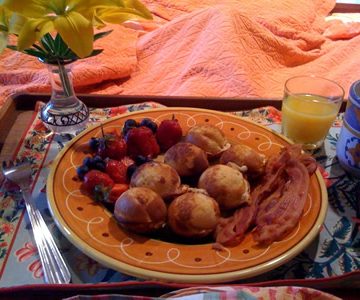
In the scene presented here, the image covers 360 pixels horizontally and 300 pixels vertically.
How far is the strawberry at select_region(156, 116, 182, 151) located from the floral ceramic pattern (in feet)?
0.83

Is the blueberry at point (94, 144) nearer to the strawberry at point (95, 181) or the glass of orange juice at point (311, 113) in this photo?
the strawberry at point (95, 181)

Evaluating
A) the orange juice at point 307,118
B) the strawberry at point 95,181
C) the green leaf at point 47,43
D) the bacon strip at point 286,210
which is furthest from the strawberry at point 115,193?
the orange juice at point 307,118

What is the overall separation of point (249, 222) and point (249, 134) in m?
0.29

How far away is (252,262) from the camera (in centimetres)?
66

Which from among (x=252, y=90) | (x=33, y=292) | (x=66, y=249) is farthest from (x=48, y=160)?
(x=252, y=90)

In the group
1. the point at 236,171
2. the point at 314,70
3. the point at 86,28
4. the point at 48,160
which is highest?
the point at 86,28

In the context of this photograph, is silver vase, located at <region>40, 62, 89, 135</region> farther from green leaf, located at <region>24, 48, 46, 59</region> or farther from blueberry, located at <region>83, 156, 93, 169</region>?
blueberry, located at <region>83, 156, 93, 169</region>

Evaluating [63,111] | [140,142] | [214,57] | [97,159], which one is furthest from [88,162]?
[214,57]

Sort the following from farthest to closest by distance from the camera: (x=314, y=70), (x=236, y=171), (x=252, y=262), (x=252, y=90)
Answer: (x=314, y=70) < (x=252, y=90) < (x=236, y=171) < (x=252, y=262)

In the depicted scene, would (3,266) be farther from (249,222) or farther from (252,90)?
(252,90)

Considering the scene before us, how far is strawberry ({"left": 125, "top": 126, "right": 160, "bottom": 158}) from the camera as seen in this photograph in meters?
0.90

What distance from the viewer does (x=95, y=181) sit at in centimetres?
79

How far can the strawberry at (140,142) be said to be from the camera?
35.3 inches

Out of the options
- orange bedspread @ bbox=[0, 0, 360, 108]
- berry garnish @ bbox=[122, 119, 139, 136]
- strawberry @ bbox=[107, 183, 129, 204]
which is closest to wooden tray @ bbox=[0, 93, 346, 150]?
orange bedspread @ bbox=[0, 0, 360, 108]
